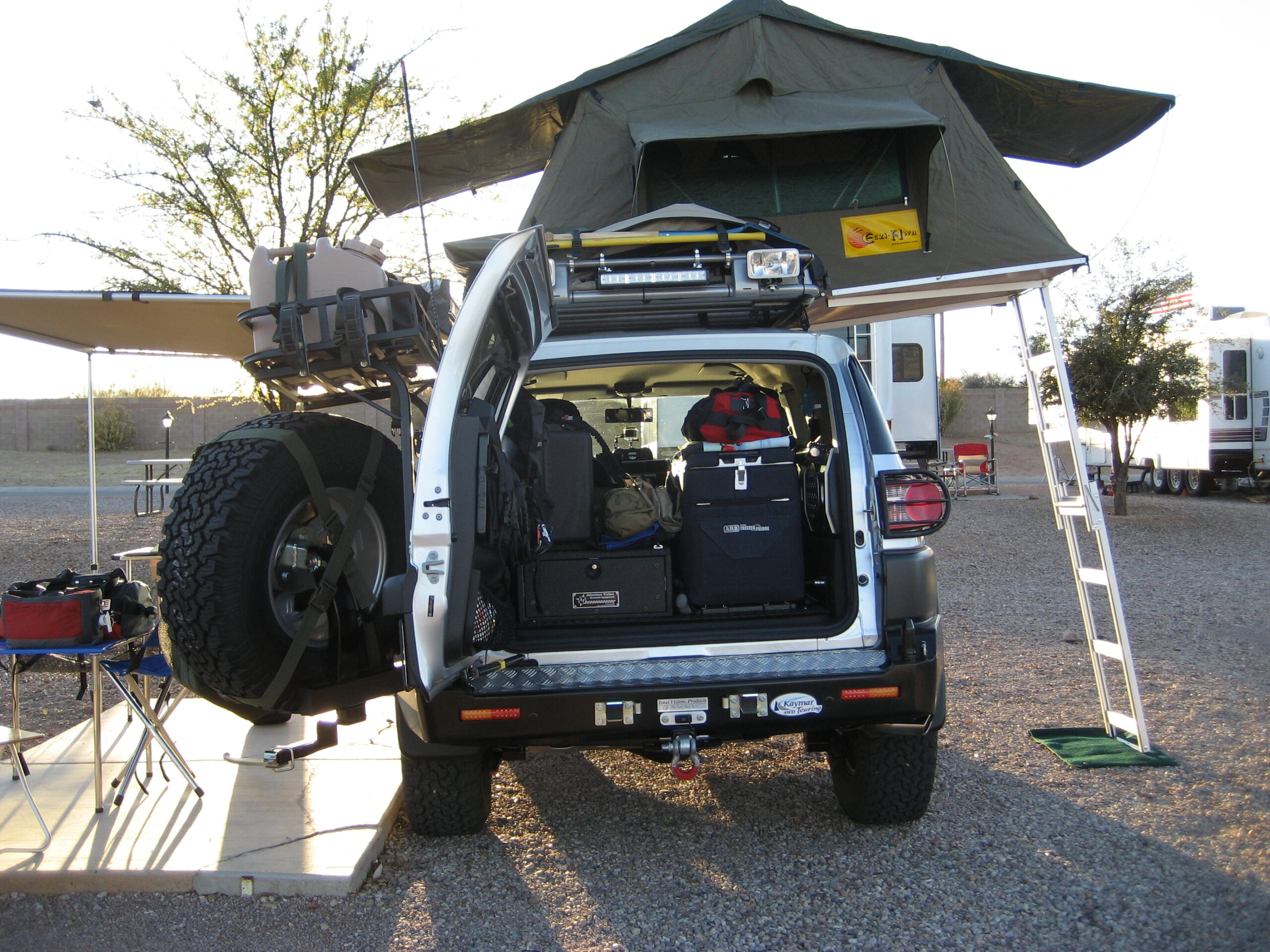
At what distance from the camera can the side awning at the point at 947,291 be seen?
17.7ft

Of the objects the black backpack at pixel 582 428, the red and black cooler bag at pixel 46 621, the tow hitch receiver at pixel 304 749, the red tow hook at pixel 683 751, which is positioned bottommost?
the red tow hook at pixel 683 751

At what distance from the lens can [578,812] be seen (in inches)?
162

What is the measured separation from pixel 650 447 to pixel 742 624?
2.55m

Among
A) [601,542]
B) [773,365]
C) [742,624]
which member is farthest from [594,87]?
[742,624]

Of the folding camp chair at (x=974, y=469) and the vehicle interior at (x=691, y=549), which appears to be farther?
the folding camp chair at (x=974, y=469)

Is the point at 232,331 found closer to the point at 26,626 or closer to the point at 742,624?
the point at 26,626

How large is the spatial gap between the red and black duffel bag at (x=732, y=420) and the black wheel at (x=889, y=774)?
3.70 ft

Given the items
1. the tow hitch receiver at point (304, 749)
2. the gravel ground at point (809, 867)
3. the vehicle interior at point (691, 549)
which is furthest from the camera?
the vehicle interior at point (691, 549)

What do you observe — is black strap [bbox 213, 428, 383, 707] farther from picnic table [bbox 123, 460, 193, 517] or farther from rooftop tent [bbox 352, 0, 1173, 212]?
picnic table [bbox 123, 460, 193, 517]

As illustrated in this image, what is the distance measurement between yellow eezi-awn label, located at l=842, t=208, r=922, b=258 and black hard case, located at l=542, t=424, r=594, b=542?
10.8 feet

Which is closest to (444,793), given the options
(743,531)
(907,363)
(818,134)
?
(743,531)

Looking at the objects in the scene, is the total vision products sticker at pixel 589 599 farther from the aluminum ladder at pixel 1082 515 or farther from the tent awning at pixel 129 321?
the aluminum ladder at pixel 1082 515

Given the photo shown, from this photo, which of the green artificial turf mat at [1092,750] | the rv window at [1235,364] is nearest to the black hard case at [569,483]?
the green artificial turf mat at [1092,750]

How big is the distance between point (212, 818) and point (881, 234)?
498 centimetres
